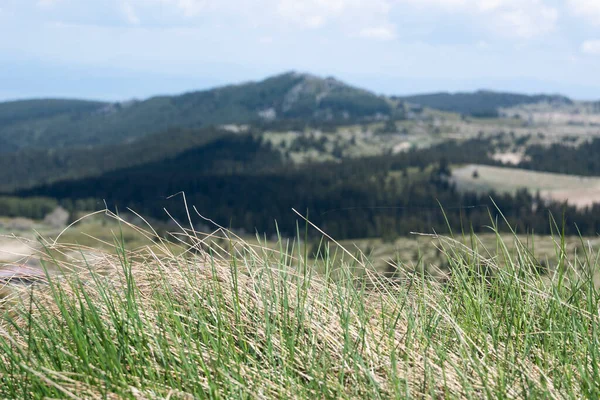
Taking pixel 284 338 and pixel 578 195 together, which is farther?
pixel 578 195

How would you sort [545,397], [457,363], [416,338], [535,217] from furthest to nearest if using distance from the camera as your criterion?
1. [535,217]
2. [416,338]
3. [457,363]
4. [545,397]

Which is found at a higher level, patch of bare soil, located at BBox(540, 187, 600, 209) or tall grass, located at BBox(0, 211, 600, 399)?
tall grass, located at BBox(0, 211, 600, 399)

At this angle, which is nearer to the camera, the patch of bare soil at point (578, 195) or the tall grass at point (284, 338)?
the tall grass at point (284, 338)

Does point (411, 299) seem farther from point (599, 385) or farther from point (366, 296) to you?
point (599, 385)

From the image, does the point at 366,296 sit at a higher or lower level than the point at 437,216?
higher

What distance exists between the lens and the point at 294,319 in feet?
11.1

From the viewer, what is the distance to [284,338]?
130 inches

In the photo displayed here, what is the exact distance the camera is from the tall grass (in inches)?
112

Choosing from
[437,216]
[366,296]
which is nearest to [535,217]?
[437,216]

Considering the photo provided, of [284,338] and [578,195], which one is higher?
[284,338]

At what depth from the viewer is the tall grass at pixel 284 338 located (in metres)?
2.86

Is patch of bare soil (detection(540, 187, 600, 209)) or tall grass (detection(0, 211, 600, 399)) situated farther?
patch of bare soil (detection(540, 187, 600, 209))

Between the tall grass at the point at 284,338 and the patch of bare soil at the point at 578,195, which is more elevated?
the tall grass at the point at 284,338

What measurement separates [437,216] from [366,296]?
178466mm
